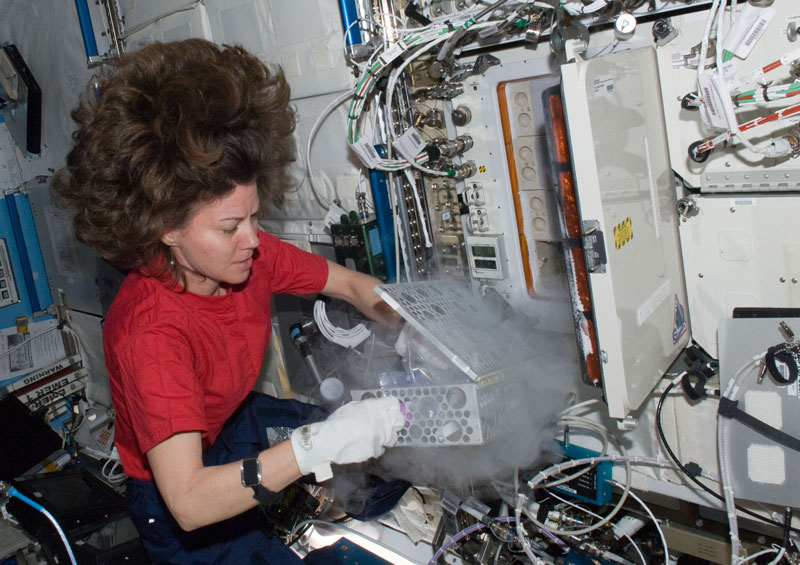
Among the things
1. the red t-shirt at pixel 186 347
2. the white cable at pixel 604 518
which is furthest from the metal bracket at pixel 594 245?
the red t-shirt at pixel 186 347

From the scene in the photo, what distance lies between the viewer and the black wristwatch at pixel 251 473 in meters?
1.73

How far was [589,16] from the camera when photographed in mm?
1995

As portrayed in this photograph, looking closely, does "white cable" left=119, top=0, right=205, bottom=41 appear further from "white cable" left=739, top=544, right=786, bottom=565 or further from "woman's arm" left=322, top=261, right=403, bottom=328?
"white cable" left=739, top=544, right=786, bottom=565

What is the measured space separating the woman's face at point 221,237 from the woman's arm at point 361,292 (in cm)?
66

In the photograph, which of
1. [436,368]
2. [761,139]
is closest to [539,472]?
[436,368]

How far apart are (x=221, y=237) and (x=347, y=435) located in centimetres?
70

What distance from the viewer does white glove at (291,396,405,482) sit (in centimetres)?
179

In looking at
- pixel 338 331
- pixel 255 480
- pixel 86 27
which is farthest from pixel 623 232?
pixel 86 27

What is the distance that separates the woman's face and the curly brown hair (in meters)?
0.03

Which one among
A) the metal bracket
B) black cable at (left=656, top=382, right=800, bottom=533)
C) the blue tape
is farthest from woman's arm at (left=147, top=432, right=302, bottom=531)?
the blue tape

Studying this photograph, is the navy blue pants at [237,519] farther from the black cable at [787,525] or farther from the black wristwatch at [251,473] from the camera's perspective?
the black cable at [787,525]

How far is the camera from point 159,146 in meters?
1.72

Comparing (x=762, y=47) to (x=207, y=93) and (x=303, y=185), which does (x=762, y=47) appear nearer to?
(x=207, y=93)

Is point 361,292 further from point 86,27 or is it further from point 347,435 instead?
point 86,27
